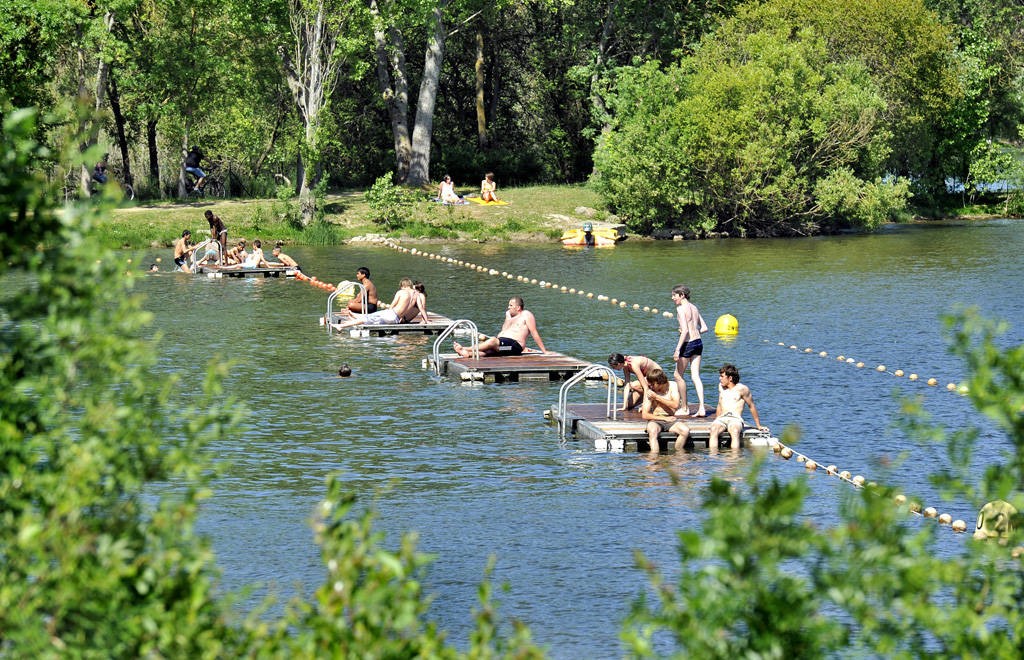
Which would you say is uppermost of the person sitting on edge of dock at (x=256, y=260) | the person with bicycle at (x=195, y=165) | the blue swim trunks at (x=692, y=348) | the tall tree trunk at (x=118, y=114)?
the tall tree trunk at (x=118, y=114)

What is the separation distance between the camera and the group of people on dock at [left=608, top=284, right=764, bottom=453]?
19.4 m

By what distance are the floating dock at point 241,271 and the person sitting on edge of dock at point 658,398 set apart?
23.6 m

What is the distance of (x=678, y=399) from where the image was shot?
67.4ft

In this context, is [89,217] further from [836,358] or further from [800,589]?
[836,358]

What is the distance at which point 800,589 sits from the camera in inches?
270

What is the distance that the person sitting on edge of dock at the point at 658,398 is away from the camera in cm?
2003

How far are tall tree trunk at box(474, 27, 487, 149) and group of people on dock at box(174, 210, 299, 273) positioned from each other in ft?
73.6

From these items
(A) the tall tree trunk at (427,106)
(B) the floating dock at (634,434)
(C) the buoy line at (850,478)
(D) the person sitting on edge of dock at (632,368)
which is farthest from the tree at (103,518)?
(A) the tall tree trunk at (427,106)

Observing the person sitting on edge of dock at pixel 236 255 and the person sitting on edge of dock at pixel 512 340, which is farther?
the person sitting on edge of dock at pixel 236 255

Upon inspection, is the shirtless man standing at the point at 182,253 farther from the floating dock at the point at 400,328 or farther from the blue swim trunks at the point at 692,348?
the blue swim trunks at the point at 692,348

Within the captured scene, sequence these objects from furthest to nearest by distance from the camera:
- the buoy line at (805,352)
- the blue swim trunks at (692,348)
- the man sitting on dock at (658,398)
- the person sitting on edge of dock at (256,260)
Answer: the person sitting on edge of dock at (256,260)
the blue swim trunks at (692,348)
the man sitting on dock at (658,398)
the buoy line at (805,352)

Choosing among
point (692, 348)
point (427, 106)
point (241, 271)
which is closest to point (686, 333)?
point (692, 348)

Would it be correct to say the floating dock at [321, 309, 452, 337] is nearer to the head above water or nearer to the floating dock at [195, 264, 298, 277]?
the floating dock at [195, 264, 298, 277]

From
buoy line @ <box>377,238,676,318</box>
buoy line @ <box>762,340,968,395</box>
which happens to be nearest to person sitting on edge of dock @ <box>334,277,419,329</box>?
buoy line @ <box>377,238,676,318</box>
